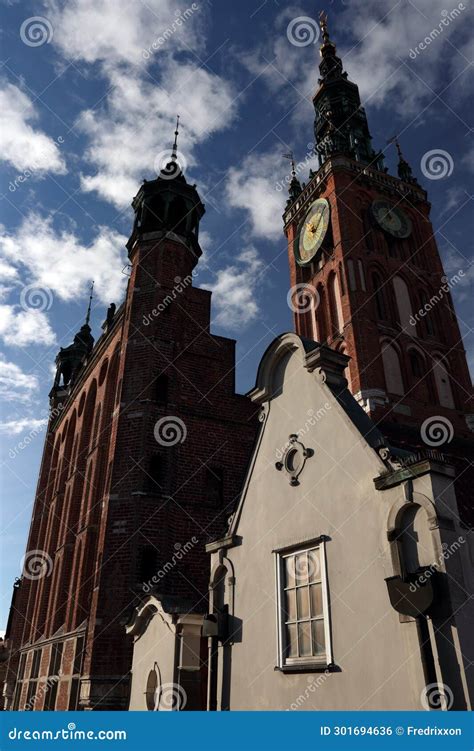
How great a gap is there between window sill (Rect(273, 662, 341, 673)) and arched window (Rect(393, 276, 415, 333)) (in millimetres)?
27449

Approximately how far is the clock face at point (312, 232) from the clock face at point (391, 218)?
3.35 metres

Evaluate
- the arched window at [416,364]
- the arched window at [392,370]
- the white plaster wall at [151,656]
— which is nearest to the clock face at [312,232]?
the arched window at [392,370]

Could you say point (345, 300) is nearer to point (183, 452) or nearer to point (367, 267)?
point (367, 267)

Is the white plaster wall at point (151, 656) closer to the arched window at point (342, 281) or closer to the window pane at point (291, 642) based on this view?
the window pane at point (291, 642)

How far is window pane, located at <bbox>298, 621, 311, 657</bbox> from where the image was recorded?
27.6 ft

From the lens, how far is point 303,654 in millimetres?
8445

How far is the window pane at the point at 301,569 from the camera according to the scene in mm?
8828

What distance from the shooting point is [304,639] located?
8492mm

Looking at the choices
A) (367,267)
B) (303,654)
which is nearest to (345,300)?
(367,267)

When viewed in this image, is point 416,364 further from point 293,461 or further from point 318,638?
point 318,638

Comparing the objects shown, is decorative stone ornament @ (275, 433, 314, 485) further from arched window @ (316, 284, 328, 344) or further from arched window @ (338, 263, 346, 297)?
arched window @ (316, 284, 328, 344)

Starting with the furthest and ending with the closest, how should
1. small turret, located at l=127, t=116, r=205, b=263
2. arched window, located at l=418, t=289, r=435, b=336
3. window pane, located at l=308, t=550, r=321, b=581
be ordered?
arched window, located at l=418, t=289, r=435, b=336 < small turret, located at l=127, t=116, r=205, b=263 < window pane, located at l=308, t=550, r=321, b=581

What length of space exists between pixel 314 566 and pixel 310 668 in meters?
1.43

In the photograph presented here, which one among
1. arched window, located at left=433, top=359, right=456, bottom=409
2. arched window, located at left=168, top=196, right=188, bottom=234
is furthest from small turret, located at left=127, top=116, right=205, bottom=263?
arched window, located at left=433, top=359, right=456, bottom=409
